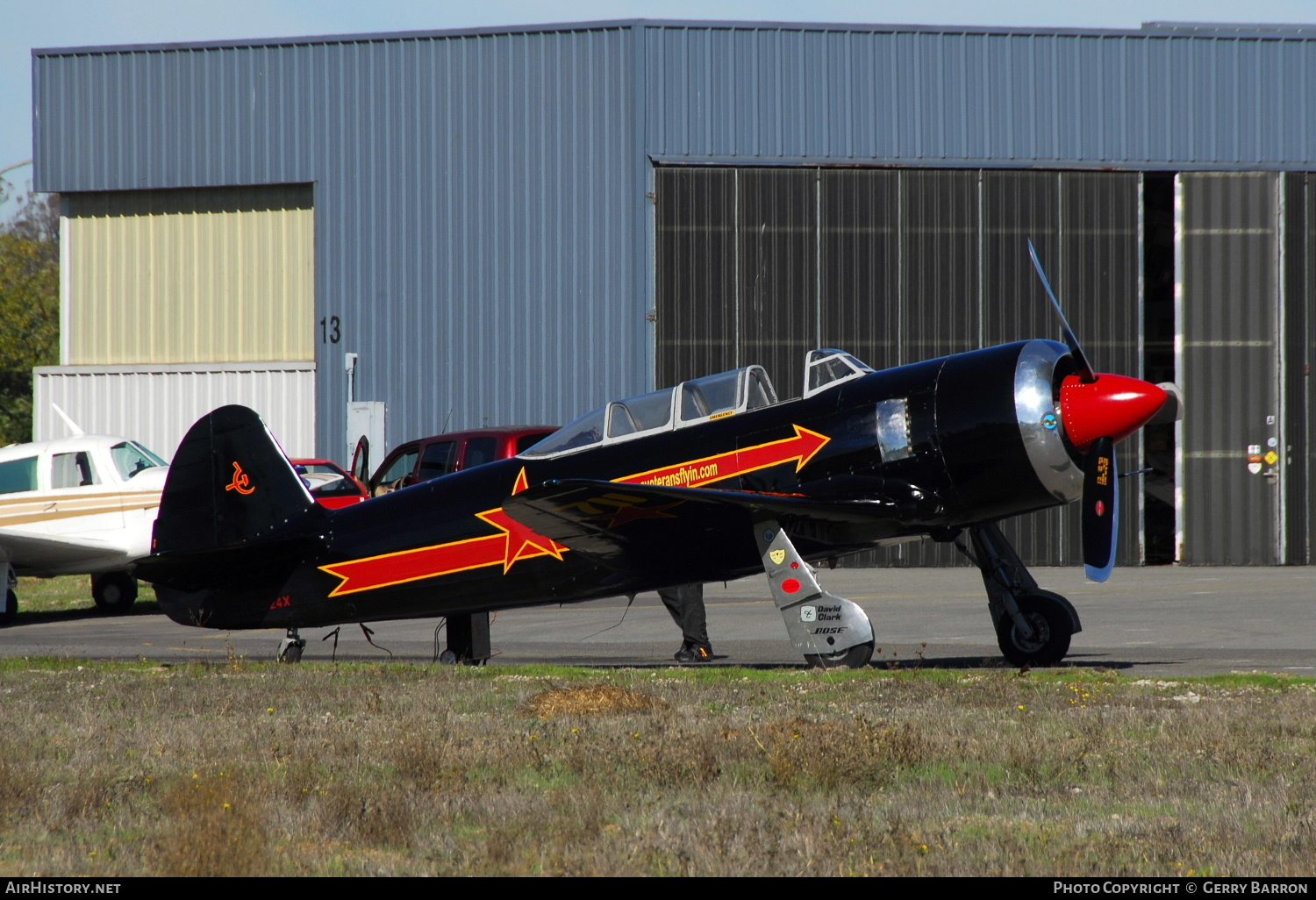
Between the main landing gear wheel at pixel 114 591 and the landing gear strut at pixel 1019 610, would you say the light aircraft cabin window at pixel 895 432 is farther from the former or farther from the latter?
the main landing gear wheel at pixel 114 591

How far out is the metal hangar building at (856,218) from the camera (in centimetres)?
2628

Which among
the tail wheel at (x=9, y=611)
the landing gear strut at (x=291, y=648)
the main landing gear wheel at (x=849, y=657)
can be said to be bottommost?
the tail wheel at (x=9, y=611)

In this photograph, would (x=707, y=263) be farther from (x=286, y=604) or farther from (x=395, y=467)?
(x=286, y=604)

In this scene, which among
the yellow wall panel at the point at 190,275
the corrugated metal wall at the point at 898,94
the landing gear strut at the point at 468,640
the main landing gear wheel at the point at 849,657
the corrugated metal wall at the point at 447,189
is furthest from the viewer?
the yellow wall panel at the point at 190,275

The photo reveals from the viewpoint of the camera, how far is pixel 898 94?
26250 millimetres

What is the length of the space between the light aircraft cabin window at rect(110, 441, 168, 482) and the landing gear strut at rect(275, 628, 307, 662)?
8101 mm

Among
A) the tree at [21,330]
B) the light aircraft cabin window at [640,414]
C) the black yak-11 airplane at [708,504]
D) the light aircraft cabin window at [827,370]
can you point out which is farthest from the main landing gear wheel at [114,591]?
the tree at [21,330]

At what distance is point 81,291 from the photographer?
97.6 feet

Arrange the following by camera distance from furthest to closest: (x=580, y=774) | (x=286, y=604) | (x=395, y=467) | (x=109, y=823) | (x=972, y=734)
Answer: (x=395, y=467) → (x=286, y=604) → (x=972, y=734) → (x=580, y=774) → (x=109, y=823)

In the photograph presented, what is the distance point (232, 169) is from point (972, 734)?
995 inches

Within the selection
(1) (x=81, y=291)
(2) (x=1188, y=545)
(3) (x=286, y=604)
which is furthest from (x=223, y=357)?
(2) (x=1188, y=545)

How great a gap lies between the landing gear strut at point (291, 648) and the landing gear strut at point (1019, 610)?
19.8ft

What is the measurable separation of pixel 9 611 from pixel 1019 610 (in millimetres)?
14071

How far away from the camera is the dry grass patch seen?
796 cm
